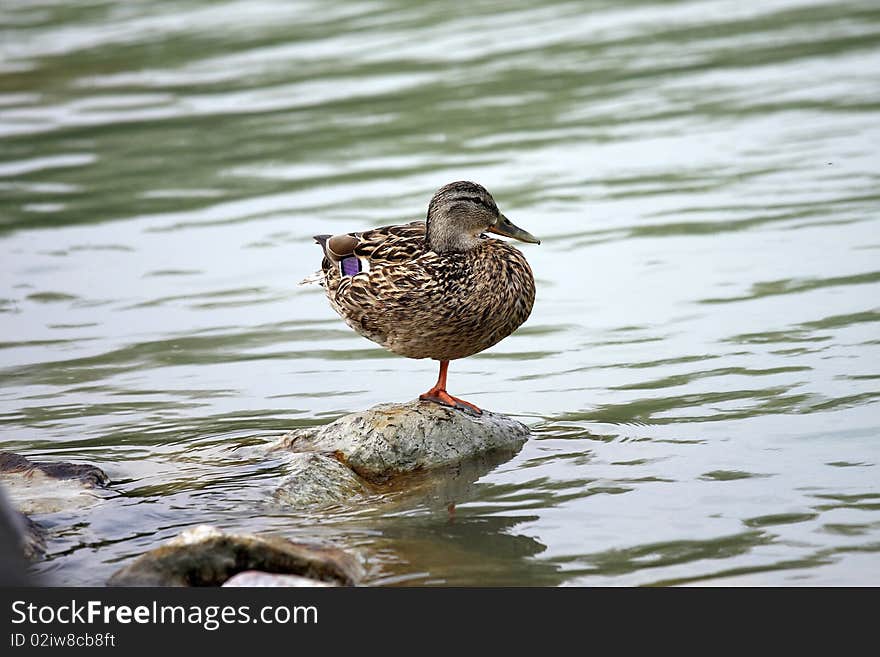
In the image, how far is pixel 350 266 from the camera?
7156 mm

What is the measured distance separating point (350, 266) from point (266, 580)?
227 cm

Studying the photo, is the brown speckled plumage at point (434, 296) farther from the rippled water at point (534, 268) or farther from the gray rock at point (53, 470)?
the gray rock at point (53, 470)

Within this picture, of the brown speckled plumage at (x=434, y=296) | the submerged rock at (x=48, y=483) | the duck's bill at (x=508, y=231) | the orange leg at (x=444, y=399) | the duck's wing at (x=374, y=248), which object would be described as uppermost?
the duck's bill at (x=508, y=231)

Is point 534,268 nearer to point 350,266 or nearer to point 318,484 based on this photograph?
point 350,266

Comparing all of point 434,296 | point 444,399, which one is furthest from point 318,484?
point 434,296

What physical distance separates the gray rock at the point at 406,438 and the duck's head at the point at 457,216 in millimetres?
814

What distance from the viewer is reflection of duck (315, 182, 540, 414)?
22.4 ft

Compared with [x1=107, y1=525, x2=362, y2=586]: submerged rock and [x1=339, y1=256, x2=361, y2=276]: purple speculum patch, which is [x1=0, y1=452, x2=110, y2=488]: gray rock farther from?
[x1=339, y1=256, x2=361, y2=276]: purple speculum patch

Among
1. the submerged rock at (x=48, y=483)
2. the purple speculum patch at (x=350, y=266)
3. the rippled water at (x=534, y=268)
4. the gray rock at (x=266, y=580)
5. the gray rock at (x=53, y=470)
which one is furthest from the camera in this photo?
the purple speculum patch at (x=350, y=266)

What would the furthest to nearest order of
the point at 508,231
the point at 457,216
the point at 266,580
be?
the point at 508,231 < the point at 457,216 < the point at 266,580

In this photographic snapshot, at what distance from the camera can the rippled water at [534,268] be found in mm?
6184

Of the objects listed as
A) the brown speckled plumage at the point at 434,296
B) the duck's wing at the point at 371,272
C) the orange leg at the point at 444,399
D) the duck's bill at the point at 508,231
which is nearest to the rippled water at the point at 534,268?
the orange leg at the point at 444,399

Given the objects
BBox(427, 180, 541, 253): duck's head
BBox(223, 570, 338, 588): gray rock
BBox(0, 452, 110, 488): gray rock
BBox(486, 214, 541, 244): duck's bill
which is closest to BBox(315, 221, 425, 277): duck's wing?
BBox(427, 180, 541, 253): duck's head
